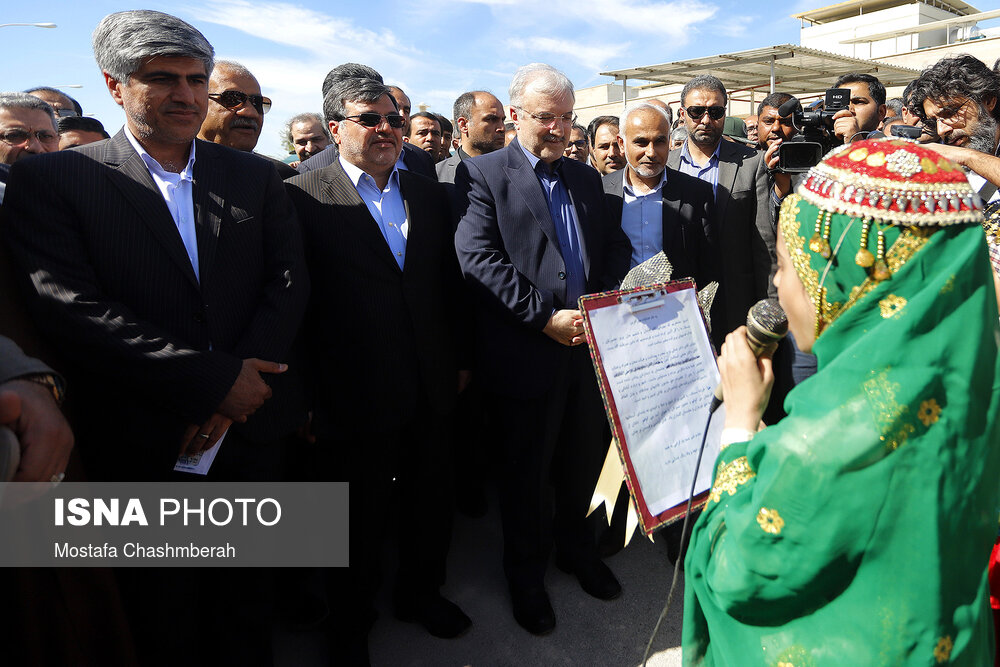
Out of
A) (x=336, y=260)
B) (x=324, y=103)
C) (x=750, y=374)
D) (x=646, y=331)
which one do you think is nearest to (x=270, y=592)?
(x=336, y=260)

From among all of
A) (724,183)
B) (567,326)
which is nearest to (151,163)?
(567,326)

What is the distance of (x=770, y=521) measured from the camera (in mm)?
1207

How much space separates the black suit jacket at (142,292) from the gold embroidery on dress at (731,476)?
1478mm

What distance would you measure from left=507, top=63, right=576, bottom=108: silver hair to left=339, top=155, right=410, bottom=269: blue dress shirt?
2.57 ft

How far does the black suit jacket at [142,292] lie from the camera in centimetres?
195

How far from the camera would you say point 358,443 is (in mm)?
2674

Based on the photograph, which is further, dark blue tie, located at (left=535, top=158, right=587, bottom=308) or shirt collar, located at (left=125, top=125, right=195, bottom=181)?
dark blue tie, located at (left=535, top=158, right=587, bottom=308)

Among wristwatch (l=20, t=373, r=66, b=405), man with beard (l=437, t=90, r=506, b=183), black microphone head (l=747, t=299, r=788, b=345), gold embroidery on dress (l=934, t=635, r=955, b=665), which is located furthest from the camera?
man with beard (l=437, t=90, r=506, b=183)

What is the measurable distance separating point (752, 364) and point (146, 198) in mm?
1877

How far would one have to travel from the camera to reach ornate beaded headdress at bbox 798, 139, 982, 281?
1.15 metres

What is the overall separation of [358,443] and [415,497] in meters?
0.43

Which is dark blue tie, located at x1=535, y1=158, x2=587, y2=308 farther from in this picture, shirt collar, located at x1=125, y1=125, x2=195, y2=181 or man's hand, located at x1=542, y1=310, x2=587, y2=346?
shirt collar, located at x1=125, y1=125, x2=195, y2=181

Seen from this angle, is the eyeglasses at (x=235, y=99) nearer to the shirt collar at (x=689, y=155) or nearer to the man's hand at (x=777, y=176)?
the shirt collar at (x=689, y=155)

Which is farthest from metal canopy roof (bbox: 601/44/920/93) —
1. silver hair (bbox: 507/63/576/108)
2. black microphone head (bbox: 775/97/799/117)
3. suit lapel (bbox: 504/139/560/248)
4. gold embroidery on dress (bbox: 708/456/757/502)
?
gold embroidery on dress (bbox: 708/456/757/502)
